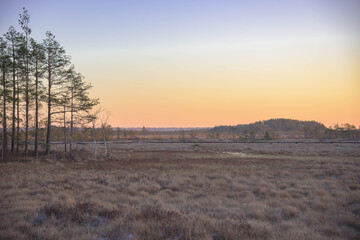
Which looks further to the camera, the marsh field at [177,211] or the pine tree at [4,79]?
the pine tree at [4,79]

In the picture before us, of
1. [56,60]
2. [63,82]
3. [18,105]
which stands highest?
[56,60]

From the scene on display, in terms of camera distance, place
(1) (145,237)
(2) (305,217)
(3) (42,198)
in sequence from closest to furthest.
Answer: (1) (145,237)
(2) (305,217)
(3) (42,198)

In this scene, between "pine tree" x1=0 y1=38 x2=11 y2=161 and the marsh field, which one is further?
"pine tree" x1=0 y1=38 x2=11 y2=161

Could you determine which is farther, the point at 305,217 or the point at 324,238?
the point at 305,217

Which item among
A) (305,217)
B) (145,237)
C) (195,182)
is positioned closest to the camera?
(145,237)

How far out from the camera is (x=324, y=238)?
5.41m

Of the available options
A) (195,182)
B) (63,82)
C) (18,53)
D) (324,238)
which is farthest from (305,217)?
(18,53)

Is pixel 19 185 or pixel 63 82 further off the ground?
pixel 63 82

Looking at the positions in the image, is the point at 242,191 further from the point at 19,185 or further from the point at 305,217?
the point at 19,185

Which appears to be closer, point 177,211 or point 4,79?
point 177,211

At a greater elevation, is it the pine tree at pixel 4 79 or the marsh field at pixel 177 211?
the pine tree at pixel 4 79

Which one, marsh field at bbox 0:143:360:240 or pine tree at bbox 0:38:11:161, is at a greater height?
pine tree at bbox 0:38:11:161

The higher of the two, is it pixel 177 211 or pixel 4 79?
pixel 4 79

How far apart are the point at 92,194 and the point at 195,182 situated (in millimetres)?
5731
